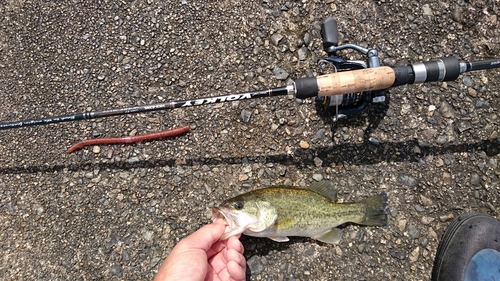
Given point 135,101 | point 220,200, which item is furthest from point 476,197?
point 135,101

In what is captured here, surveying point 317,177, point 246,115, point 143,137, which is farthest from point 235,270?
point 143,137

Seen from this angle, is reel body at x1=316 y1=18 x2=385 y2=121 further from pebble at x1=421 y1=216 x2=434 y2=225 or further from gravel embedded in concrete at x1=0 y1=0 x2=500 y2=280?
pebble at x1=421 y1=216 x2=434 y2=225

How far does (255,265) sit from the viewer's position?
12.7ft

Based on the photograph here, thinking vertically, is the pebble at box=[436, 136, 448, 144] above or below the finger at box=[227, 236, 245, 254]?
above

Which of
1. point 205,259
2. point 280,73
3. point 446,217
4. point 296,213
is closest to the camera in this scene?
point 205,259

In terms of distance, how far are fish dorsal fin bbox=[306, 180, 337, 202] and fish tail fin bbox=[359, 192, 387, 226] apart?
0.99 feet

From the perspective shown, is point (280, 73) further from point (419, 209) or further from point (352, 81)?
point (419, 209)

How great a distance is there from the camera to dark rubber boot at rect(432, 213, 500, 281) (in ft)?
12.0

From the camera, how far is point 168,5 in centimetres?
431

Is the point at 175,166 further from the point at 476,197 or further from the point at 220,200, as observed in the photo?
the point at 476,197

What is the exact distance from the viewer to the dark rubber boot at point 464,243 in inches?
144

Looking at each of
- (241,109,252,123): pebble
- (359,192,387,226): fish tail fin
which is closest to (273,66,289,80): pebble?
(241,109,252,123): pebble

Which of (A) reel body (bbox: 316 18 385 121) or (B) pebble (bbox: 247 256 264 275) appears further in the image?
(B) pebble (bbox: 247 256 264 275)

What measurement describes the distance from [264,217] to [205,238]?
56cm
